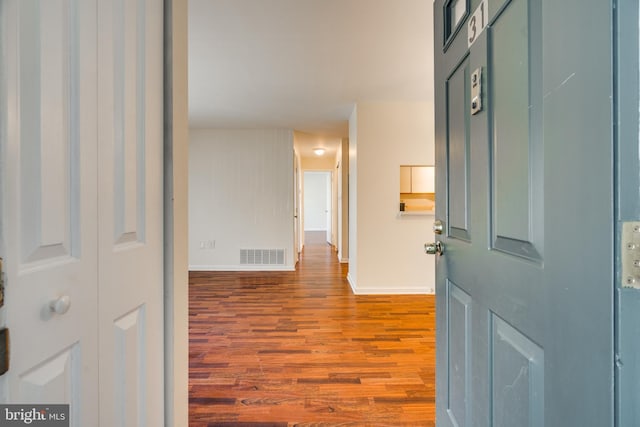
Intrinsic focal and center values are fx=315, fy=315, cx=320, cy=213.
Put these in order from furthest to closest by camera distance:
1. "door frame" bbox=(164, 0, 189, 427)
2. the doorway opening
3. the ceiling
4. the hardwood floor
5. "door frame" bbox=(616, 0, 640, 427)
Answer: the doorway opening
the ceiling
the hardwood floor
"door frame" bbox=(164, 0, 189, 427)
"door frame" bbox=(616, 0, 640, 427)

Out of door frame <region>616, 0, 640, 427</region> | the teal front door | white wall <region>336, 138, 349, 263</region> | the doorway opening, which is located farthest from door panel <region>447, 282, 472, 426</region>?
the doorway opening

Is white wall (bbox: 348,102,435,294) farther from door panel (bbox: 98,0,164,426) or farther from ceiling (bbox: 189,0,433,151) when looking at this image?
door panel (bbox: 98,0,164,426)

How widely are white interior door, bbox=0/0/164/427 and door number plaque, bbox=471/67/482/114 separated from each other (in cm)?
95

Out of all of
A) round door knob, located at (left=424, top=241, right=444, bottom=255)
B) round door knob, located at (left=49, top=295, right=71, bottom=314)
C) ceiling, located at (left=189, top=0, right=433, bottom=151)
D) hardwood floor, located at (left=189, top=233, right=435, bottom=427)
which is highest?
ceiling, located at (left=189, top=0, right=433, bottom=151)

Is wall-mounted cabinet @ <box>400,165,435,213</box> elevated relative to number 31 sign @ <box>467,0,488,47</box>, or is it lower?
lower

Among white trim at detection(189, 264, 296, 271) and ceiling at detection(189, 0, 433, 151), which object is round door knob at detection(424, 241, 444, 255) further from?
white trim at detection(189, 264, 296, 271)

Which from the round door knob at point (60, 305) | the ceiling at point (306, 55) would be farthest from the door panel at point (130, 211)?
the ceiling at point (306, 55)

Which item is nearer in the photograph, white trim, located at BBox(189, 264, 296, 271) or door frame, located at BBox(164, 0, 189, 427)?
door frame, located at BBox(164, 0, 189, 427)

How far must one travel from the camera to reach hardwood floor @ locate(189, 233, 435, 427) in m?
1.66

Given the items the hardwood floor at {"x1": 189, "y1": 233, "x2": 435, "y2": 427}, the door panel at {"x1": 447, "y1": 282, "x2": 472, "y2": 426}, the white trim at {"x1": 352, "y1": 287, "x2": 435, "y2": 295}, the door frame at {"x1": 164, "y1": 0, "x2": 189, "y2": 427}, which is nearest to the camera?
the door panel at {"x1": 447, "y1": 282, "x2": 472, "y2": 426}

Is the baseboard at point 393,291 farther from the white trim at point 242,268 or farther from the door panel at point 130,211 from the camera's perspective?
the door panel at point 130,211

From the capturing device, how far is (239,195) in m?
5.45

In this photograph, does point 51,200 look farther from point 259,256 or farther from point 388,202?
point 259,256

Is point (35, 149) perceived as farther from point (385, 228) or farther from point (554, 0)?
point (385, 228)
